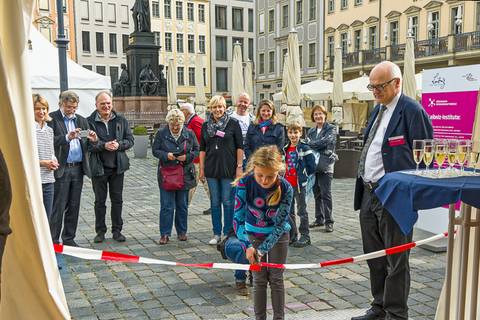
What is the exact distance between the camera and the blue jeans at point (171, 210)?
6781mm

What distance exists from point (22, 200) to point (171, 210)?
3968 mm

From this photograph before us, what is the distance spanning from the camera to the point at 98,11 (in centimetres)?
6294

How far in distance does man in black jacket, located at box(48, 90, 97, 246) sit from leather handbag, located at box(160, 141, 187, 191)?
1008 millimetres

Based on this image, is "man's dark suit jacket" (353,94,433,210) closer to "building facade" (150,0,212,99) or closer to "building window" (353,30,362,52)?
"building window" (353,30,362,52)

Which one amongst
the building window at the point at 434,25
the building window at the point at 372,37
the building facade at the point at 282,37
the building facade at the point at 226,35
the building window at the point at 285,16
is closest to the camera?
the building window at the point at 434,25

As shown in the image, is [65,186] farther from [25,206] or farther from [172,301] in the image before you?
[25,206]

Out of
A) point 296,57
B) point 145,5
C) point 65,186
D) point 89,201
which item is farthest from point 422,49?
point 65,186

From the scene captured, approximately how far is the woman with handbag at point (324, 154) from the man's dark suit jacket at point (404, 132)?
308 cm

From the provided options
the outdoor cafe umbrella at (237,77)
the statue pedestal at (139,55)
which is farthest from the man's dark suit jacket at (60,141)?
the statue pedestal at (139,55)

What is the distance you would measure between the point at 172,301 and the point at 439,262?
3.14 m

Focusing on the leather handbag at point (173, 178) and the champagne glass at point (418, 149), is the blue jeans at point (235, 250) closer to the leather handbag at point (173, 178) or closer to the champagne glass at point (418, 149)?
the champagne glass at point (418, 149)

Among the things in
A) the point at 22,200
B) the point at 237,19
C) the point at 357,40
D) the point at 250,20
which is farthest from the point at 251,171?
the point at 250,20

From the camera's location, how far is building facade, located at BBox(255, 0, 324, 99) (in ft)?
162

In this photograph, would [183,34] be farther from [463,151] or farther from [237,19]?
[463,151]
